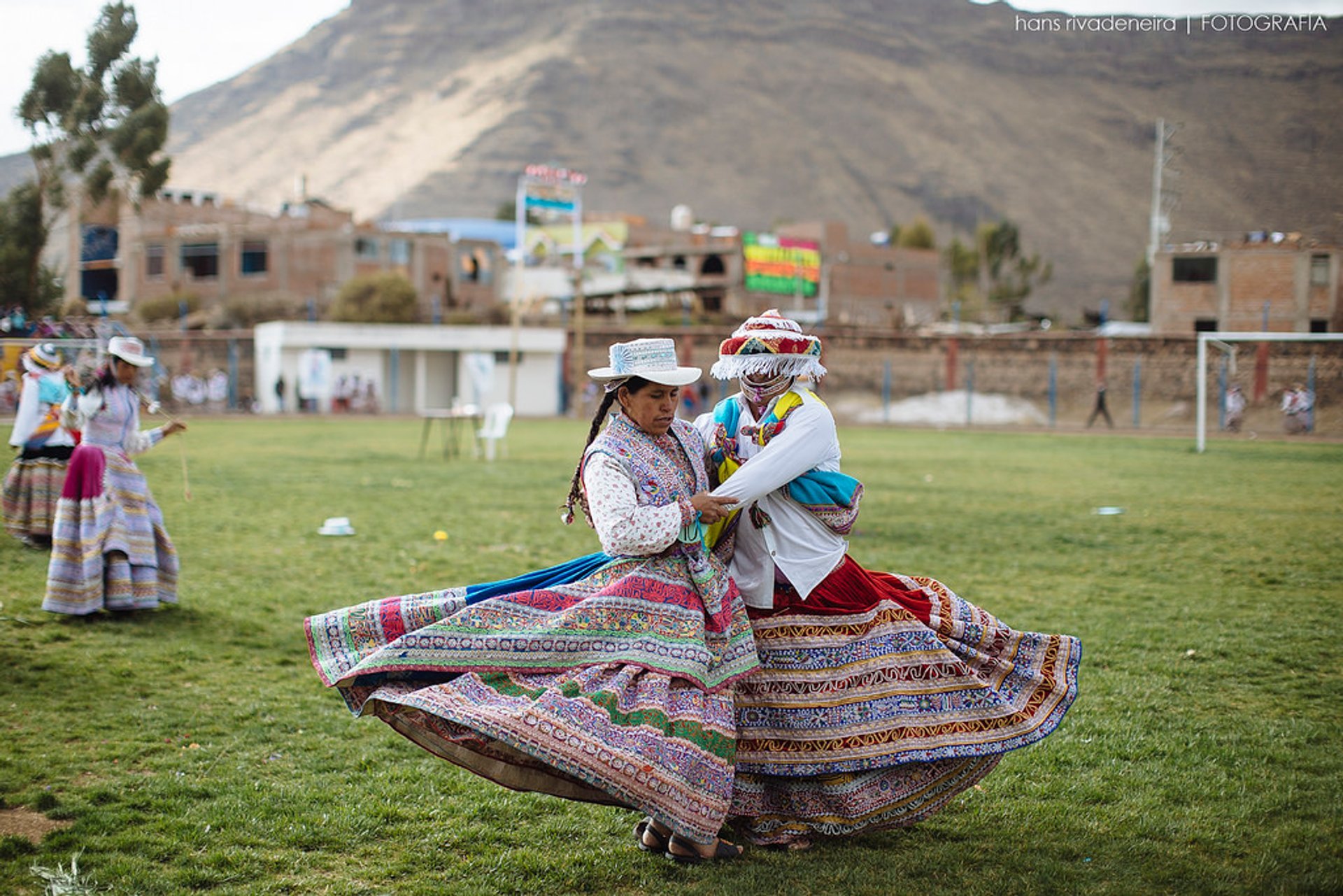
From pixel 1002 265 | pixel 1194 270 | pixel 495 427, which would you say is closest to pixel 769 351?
pixel 495 427

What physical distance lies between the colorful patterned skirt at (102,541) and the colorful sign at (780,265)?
2153 inches

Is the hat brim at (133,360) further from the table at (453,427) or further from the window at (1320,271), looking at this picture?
the window at (1320,271)

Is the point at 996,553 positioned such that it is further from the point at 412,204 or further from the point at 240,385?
the point at 412,204

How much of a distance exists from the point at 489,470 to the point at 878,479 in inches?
268

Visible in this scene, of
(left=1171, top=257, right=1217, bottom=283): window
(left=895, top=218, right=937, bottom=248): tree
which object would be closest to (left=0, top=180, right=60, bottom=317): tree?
(left=1171, top=257, right=1217, bottom=283): window

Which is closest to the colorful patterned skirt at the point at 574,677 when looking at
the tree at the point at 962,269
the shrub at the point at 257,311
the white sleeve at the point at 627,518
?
the white sleeve at the point at 627,518

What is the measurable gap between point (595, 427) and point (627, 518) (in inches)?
19.8

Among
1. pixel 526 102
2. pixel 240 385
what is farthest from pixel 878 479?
pixel 526 102

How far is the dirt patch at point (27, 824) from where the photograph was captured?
444cm

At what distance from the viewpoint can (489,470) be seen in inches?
811

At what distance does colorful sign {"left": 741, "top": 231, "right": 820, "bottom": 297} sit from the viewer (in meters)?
62.2

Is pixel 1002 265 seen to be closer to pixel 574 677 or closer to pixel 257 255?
pixel 257 255

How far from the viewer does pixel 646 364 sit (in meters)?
4.21

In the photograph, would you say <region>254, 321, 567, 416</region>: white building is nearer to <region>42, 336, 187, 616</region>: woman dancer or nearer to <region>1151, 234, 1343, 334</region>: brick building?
<region>1151, 234, 1343, 334</region>: brick building
